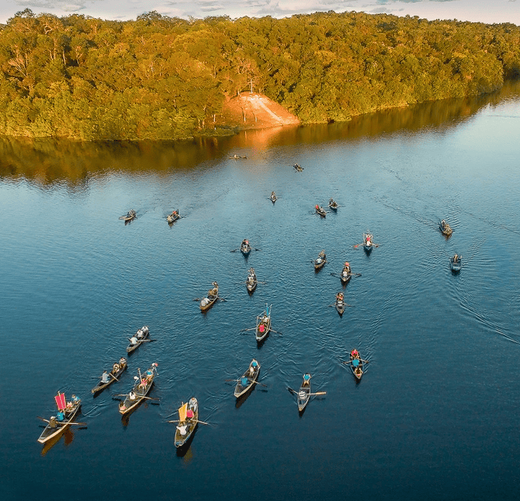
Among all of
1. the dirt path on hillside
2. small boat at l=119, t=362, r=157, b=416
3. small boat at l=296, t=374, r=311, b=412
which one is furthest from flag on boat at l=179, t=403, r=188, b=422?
the dirt path on hillside

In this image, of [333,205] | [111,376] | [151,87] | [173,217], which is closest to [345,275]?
[333,205]

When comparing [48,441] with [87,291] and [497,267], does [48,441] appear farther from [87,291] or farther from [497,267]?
[497,267]

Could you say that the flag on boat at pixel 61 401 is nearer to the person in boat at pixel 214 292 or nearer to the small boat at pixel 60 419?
the small boat at pixel 60 419

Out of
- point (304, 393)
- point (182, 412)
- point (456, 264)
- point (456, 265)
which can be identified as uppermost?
point (456, 264)

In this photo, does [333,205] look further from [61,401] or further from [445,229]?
[61,401]

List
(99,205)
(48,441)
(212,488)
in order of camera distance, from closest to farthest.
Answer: (212,488), (48,441), (99,205)

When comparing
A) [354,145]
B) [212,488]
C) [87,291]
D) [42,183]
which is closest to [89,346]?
[87,291]
